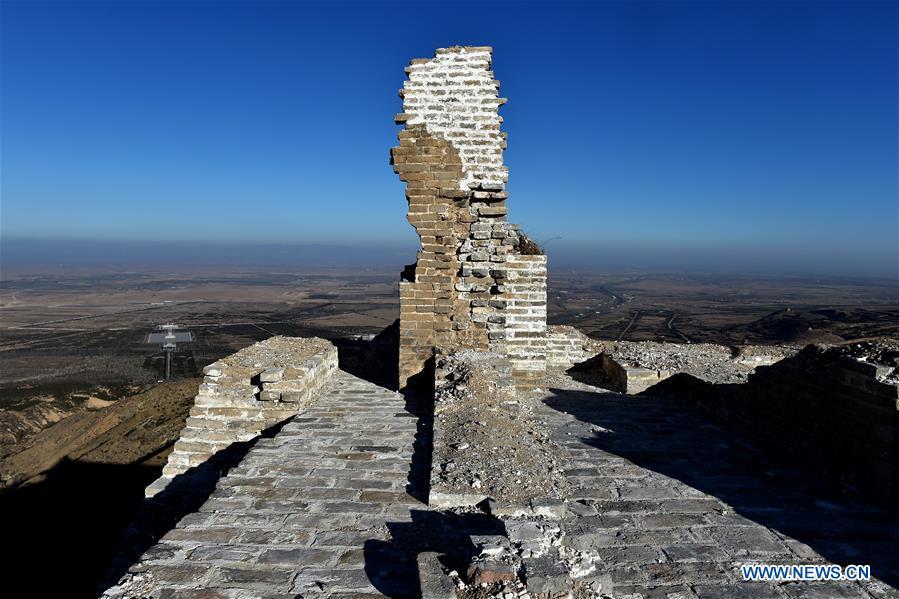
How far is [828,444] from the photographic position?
421 cm

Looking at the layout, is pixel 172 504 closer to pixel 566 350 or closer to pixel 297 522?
pixel 297 522

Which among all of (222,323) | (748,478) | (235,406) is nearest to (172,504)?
(235,406)

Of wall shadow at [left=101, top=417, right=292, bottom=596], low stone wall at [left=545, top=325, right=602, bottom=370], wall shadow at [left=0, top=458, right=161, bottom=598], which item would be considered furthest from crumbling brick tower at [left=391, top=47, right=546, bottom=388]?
wall shadow at [left=0, top=458, right=161, bottom=598]

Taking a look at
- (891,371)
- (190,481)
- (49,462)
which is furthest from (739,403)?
(49,462)

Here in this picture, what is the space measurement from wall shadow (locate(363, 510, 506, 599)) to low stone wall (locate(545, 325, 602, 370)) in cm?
682

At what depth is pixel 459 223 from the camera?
20.3ft

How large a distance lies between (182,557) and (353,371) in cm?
469

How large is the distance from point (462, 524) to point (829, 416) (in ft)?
10.9

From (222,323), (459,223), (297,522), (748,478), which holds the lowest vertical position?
(222,323)

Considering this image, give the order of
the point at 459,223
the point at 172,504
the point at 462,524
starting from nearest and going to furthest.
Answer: the point at 462,524 → the point at 172,504 → the point at 459,223

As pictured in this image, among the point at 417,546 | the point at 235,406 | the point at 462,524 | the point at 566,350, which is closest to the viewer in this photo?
the point at 417,546

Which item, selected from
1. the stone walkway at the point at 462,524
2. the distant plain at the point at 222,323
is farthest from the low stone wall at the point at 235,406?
the distant plain at the point at 222,323

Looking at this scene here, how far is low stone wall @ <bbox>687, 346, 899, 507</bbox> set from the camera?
3.64 m

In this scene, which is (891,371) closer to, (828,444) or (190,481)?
(828,444)
